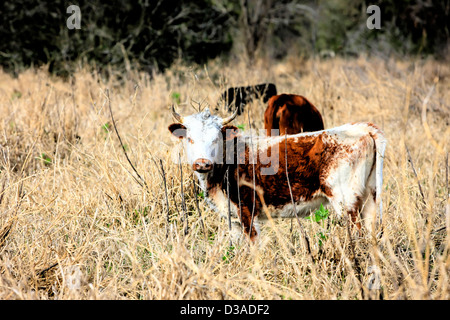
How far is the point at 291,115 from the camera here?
11.9 ft

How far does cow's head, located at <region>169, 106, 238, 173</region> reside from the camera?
2539 mm

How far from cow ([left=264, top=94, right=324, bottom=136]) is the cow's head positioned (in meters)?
0.99

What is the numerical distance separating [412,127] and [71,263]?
15.2 ft

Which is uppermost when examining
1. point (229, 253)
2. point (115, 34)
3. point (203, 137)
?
point (115, 34)

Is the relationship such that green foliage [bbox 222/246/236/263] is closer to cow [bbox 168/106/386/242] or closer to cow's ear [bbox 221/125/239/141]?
cow [bbox 168/106/386/242]

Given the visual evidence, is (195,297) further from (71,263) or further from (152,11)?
(152,11)

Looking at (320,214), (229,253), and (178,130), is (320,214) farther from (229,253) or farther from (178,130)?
(178,130)

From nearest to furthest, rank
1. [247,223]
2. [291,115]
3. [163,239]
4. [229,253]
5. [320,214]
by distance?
1. [163,239]
2. [229,253]
3. [247,223]
4. [320,214]
5. [291,115]

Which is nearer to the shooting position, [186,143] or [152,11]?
[186,143]

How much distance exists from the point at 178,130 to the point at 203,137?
250mm

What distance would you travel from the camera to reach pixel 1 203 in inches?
104

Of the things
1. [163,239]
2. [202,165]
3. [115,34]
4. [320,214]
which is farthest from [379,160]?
[115,34]

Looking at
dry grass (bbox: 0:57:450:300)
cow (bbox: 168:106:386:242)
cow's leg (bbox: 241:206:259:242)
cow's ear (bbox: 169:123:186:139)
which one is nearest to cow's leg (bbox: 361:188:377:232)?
cow (bbox: 168:106:386:242)

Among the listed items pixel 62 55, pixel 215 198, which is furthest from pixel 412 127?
pixel 62 55
